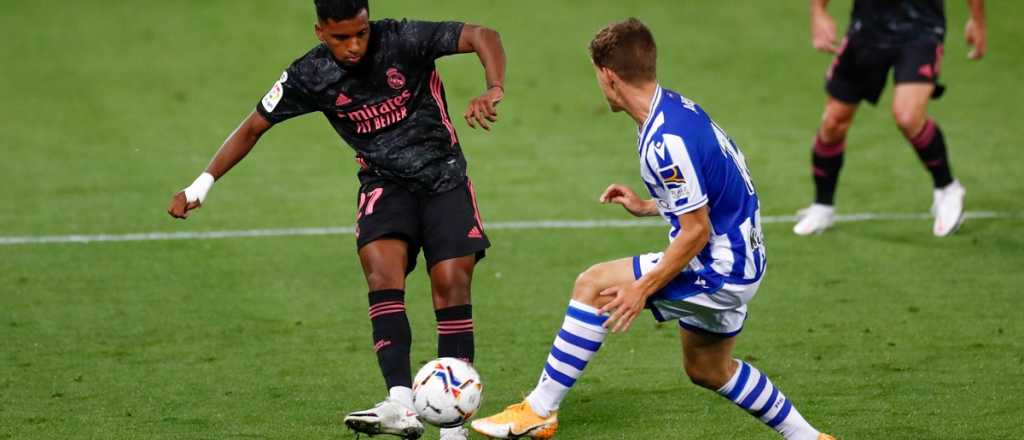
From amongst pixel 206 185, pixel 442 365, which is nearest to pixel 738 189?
pixel 442 365

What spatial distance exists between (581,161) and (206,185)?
5838 millimetres

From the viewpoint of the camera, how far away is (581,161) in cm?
1157

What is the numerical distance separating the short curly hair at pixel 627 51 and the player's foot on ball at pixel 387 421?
1.55 meters

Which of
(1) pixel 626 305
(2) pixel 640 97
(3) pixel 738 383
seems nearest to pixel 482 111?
(2) pixel 640 97

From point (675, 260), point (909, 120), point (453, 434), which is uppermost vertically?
point (675, 260)

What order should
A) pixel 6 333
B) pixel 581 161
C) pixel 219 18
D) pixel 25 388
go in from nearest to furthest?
pixel 25 388 < pixel 6 333 < pixel 581 161 < pixel 219 18

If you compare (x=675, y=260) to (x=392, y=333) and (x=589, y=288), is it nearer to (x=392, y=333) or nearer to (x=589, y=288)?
A: (x=589, y=288)

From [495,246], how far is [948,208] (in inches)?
119

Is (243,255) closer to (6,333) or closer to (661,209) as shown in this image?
(6,333)

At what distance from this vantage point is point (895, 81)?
9.47 meters

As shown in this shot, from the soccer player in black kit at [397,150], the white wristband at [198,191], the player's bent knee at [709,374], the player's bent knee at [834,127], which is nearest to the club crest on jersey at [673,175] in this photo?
the player's bent knee at [709,374]

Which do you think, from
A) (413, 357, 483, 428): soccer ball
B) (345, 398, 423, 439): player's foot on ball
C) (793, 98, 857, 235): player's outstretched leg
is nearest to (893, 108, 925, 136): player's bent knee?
(793, 98, 857, 235): player's outstretched leg

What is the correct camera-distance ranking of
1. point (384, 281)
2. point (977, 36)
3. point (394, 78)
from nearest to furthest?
point (384, 281) → point (394, 78) → point (977, 36)

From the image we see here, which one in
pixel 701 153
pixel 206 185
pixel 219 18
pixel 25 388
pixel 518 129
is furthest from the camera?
pixel 219 18
